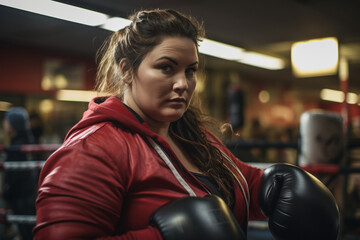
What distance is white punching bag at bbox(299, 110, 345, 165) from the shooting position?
Answer: 7.84 feet

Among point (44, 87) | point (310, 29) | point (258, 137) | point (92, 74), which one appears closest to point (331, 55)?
point (310, 29)

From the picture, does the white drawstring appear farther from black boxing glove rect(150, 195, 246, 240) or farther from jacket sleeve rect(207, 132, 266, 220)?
jacket sleeve rect(207, 132, 266, 220)

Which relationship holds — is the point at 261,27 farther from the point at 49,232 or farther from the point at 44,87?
the point at 49,232

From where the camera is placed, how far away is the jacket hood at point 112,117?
938mm

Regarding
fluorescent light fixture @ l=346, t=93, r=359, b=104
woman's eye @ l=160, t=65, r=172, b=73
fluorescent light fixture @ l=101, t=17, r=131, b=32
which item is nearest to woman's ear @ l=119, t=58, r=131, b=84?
woman's eye @ l=160, t=65, r=172, b=73

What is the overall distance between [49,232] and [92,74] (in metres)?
6.22

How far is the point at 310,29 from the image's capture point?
5.06 meters

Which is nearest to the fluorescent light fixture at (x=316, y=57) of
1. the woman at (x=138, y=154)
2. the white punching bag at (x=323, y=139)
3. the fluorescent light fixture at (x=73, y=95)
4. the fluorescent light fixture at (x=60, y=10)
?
the white punching bag at (x=323, y=139)

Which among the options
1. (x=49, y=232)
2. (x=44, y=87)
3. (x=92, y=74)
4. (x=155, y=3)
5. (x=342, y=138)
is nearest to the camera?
(x=49, y=232)

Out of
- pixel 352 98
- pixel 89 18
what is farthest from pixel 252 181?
pixel 352 98

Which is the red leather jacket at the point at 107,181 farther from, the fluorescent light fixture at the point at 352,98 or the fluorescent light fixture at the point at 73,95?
the fluorescent light fixture at the point at 352,98

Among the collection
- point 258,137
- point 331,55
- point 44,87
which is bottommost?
point 258,137

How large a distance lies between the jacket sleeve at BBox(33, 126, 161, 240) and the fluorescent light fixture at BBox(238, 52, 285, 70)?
6.09 metres

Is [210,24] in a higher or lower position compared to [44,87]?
higher
